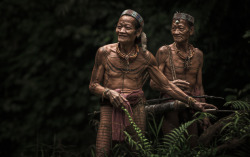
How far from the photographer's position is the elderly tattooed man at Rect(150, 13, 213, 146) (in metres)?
4.57

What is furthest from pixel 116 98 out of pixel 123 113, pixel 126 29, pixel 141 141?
pixel 126 29

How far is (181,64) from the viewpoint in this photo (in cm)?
460

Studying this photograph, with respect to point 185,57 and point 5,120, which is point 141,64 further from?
point 5,120

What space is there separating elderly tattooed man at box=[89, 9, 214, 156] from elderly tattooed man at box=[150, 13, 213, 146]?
46 cm

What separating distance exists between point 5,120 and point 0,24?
2.08 metres

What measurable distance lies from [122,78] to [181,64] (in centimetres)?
95

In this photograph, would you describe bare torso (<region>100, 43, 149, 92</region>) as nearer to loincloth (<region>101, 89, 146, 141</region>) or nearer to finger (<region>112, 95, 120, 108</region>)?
loincloth (<region>101, 89, 146, 141</region>)

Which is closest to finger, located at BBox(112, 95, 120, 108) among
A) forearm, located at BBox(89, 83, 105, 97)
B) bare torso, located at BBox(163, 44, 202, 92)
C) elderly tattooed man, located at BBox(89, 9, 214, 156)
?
elderly tattooed man, located at BBox(89, 9, 214, 156)

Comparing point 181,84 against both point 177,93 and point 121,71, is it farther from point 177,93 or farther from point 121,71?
point 121,71

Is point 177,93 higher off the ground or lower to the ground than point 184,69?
lower

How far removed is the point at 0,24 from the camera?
26.5ft

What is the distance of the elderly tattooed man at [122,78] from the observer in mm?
→ 3887

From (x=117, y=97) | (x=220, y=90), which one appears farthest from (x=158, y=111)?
(x=220, y=90)

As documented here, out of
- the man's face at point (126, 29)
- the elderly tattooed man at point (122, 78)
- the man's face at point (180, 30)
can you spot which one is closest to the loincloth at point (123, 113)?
the elderly tattooed man at point (122, 78)
